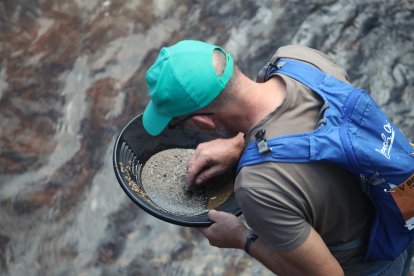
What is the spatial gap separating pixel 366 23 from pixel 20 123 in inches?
98.6

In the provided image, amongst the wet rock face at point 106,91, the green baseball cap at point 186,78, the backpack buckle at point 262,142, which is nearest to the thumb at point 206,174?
the green baseball cap at point 186,78

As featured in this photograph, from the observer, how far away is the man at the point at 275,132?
5.13ft

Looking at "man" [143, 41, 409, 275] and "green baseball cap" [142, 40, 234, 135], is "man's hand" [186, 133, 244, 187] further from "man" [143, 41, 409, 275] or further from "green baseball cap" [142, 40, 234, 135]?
"green baseball cap" [142, 40, 234, 135]

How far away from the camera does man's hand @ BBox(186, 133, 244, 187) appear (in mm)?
2193

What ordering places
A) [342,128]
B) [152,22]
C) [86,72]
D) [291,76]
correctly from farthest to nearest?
[152,22] → [86,72] → [291,76] → [342,128]

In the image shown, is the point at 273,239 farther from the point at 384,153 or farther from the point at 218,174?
the point at 218,174

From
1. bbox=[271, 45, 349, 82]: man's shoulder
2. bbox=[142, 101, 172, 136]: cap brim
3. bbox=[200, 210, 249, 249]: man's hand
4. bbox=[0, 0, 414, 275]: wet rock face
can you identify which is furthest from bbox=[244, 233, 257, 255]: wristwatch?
bbox=[0, 0, 414, 275]: wet rock face

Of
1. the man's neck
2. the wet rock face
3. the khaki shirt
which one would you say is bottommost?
the wet rock face

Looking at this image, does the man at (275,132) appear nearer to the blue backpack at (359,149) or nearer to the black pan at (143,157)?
the blue backpack at (359,149)

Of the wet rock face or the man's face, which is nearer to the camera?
the man's face

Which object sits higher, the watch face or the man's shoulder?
the man's shoulder

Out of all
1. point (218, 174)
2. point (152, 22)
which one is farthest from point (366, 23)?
point (218, 174)

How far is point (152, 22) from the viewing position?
13.9 ft

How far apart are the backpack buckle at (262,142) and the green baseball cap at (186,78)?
18 centimetres
